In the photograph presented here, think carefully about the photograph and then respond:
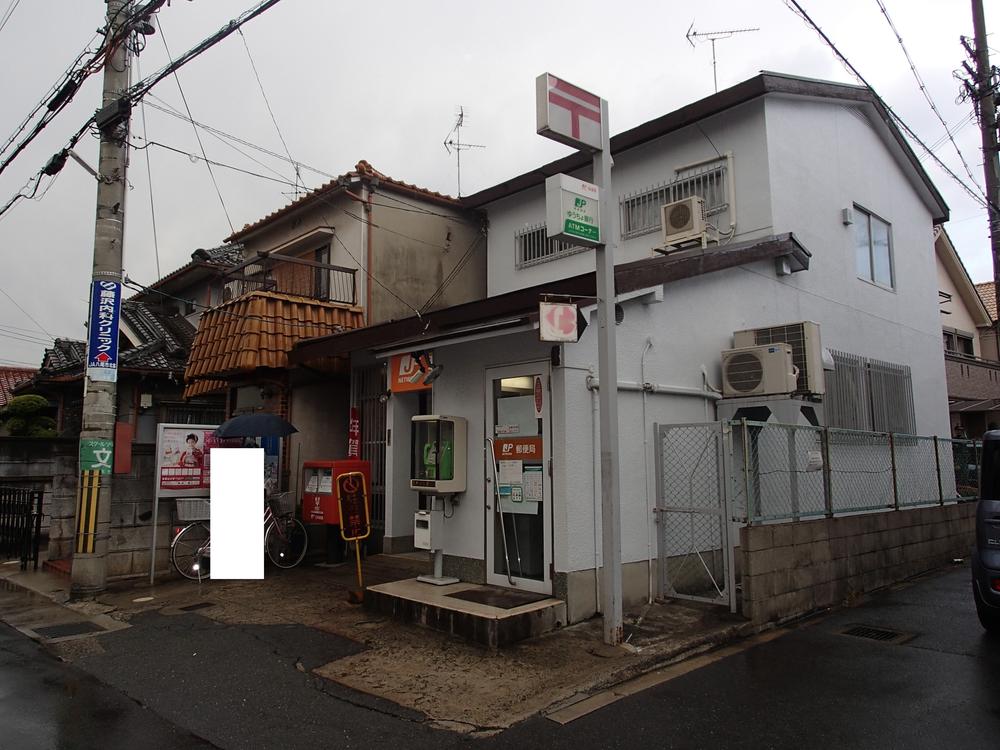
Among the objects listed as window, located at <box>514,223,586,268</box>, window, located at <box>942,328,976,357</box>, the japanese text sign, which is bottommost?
the japanese text sign

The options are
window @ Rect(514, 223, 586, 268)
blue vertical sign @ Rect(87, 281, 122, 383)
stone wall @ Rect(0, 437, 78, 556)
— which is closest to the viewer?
blue vertical sign @ Rect(87, 281, 122, 383)

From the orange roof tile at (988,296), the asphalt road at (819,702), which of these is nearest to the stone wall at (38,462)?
the asphalt road at (819,702)

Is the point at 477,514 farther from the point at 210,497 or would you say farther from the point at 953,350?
the point at 953,350

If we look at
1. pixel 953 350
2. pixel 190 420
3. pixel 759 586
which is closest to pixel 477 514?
pixel 759 586

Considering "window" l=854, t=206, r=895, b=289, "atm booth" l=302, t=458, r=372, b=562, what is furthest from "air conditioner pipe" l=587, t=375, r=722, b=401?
"window" l=854, t=206, r=895, b=289

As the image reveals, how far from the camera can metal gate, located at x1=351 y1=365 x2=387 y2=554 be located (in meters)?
10.5

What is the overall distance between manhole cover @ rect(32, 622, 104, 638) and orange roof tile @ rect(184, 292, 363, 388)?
172 inches

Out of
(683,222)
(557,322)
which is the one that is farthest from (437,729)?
(683,222)

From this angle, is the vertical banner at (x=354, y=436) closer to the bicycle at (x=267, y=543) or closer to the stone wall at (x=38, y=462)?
the bicycle at (x=267, y=543)

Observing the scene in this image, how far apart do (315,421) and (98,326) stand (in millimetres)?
4117

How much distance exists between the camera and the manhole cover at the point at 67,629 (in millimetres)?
6875

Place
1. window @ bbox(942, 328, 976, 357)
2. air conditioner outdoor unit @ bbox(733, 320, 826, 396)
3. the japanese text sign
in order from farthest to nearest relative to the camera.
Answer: window @ bbox(942, 328, 976, 357)
air conditioner outdoor unit @ bbox(733, 320, 826, 396)
the japanese text sign

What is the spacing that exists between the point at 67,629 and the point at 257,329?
5058 mm

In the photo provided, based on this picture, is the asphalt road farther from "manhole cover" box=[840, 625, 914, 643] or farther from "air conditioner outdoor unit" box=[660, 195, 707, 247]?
"air conditioner outdoor unit" box=[660, 195, 707, 247]
